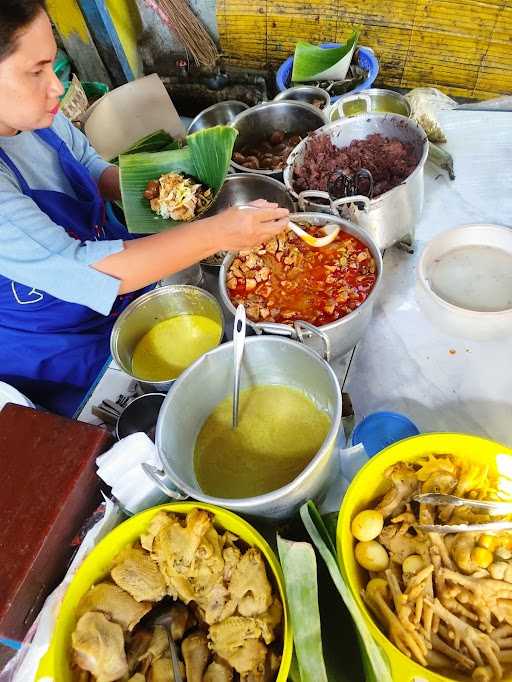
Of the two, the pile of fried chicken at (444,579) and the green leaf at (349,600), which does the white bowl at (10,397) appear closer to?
the green leaf at (349,600)

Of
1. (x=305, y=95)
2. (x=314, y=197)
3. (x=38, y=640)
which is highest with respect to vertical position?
(x=305, y=95)

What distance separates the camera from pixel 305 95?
2725 mm

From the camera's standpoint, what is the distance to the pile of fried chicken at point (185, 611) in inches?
42.7

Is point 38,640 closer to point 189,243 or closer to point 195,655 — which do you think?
point 195,655

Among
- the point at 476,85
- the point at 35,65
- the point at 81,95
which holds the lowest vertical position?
the point at 476,85

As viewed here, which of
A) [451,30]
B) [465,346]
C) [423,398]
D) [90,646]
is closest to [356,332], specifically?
[423,398]

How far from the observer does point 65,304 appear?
1.92 metres

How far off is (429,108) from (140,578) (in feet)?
8.28

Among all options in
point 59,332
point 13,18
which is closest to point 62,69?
point 59,332

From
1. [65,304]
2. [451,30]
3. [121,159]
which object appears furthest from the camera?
[451,30]

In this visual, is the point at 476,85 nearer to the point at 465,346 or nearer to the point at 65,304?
the point at 465,346

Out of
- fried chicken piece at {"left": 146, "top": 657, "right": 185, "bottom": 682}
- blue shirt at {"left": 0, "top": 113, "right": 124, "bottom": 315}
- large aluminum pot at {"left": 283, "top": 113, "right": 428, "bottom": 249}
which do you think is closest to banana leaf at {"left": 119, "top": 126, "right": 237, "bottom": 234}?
large aluminum pot at {"left": 283, "top": 113, "right": 428, "bottom": 249}

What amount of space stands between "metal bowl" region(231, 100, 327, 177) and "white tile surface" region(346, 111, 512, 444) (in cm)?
78

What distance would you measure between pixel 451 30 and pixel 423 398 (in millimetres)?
2374
